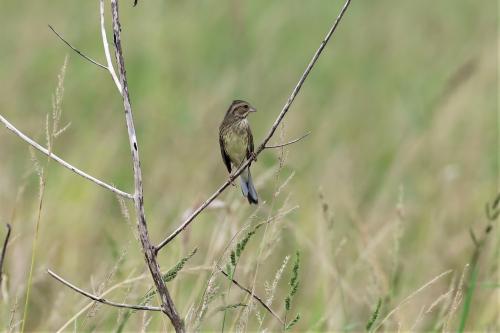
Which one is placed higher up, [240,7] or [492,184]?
[240,7]

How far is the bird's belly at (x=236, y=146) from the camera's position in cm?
345

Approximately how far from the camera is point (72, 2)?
7.80 meters

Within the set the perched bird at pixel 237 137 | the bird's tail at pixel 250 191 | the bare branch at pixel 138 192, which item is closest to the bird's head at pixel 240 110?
the perched bird at pixel 237 137

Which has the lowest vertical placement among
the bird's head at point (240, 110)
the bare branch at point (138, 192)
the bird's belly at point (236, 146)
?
the bare branch at point (138, 192)

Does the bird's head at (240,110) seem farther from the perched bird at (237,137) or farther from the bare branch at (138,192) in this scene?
the bare branch at (138,192)

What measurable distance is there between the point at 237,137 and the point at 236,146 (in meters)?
0.04

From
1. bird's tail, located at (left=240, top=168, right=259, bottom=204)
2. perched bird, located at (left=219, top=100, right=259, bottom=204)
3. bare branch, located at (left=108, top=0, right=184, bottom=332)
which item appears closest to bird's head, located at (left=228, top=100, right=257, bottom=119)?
perched bird, located at (left=219, top=100, right=259, bottom=204)

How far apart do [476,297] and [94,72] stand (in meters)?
3.25

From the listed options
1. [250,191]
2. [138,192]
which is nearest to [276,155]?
[250,191]

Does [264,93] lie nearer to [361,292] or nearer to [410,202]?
[410,202]

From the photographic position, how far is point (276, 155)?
4.82m

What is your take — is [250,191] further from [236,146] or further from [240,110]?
[240,110]

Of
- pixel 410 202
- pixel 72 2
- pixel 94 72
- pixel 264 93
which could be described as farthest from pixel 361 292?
pixel 72 2

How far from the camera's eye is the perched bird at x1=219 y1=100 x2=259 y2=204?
343cm
